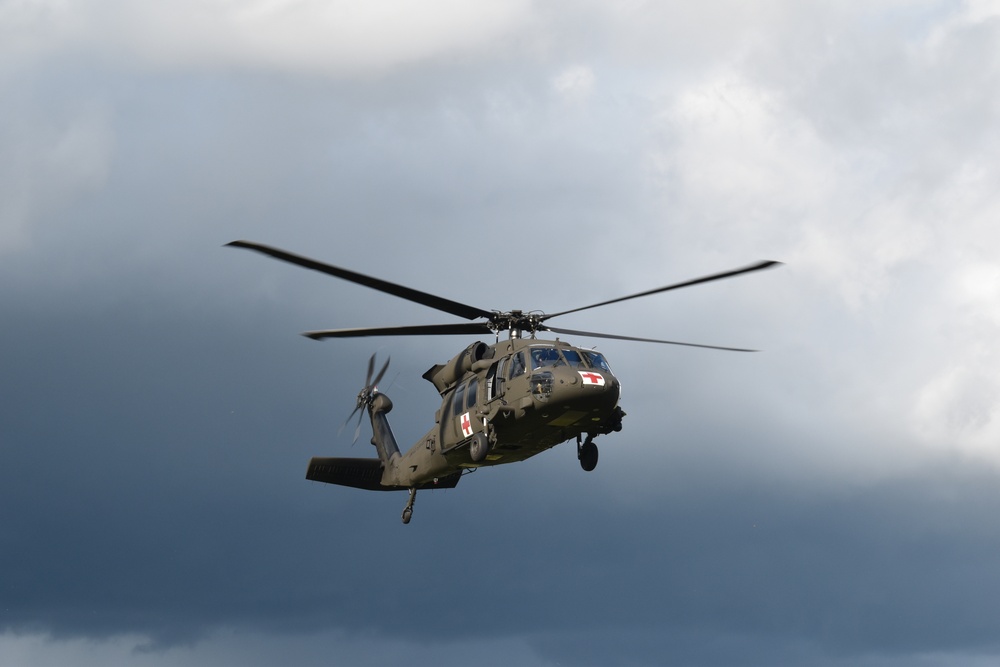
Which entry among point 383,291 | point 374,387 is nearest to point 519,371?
point 383,291

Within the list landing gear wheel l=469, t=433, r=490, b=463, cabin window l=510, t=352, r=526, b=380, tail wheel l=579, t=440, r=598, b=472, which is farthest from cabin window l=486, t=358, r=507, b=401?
tail wheel l=579, t=440, r=598, b=472

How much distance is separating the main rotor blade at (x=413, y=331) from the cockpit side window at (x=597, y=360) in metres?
5.18

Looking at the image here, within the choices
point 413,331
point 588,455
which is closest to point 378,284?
point 413,331

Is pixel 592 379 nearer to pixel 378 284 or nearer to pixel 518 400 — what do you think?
pixel 518 400

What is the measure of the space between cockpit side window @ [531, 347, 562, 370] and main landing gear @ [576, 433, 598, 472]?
13.5ft

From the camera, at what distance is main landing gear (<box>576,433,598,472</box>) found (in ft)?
142

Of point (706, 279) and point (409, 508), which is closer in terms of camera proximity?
point (706, 279)

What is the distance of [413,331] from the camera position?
141ft

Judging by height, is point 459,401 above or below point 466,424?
above

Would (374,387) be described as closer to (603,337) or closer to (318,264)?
(603,337)

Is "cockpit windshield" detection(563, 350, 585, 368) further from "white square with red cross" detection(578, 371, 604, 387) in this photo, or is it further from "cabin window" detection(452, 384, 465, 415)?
"cabin window" detection(452, 384, 465, 415)

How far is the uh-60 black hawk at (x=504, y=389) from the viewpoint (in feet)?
128

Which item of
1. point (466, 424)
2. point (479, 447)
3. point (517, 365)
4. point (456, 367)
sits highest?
point (456, 367)

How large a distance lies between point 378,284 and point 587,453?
996 cm
